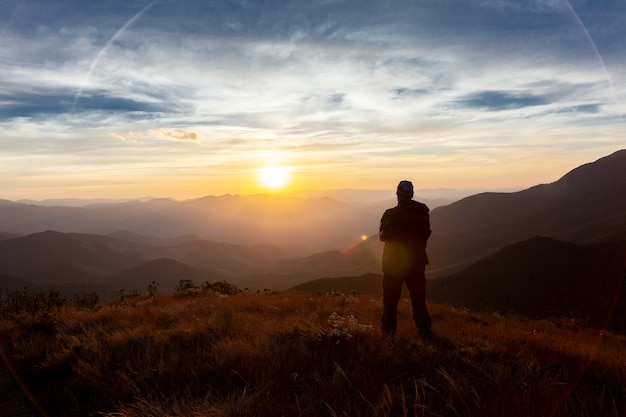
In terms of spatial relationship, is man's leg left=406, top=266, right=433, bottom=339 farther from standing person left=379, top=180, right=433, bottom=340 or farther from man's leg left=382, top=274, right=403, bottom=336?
man's leg left=382, top=274, right=403, bottom=336

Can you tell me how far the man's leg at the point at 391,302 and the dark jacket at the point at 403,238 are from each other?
0.49 ft

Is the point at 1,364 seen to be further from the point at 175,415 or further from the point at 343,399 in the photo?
the point at 343,399

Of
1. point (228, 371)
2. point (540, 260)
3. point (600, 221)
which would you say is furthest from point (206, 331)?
point (600, 221)

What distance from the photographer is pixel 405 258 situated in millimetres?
6070

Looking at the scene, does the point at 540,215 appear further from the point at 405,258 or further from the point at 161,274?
the point at 161,274

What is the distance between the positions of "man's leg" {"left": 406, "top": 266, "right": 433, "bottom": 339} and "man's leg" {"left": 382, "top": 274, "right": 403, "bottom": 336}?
0.21 metres

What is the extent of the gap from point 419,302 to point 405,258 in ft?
2.43

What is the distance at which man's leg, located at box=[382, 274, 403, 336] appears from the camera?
595cm

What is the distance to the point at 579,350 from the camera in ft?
16.2

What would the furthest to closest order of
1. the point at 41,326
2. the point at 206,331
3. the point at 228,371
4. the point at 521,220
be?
1. the point at 521,220
2. the point at 41,326
3. the point at 206,331
4. the point at 228,371

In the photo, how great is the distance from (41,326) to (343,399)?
266 inches

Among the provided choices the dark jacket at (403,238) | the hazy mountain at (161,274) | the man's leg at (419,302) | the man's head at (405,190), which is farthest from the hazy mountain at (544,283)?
the hazy mountain at (161,274)

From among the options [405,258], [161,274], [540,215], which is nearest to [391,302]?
[405,258]

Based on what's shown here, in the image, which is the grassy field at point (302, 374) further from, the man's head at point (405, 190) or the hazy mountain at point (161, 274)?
the hazy mountain at point (161, 274)
